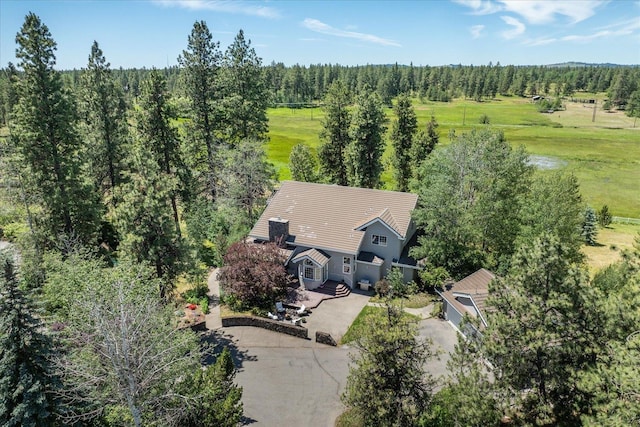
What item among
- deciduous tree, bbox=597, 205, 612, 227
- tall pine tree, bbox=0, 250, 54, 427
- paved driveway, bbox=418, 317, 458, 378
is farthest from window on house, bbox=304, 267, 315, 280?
deciduous tree, bbox=597, 205, 612, 227

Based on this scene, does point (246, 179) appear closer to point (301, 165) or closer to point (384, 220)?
point (301, 165)

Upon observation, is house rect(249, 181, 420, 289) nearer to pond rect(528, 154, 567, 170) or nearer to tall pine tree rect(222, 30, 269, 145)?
tall pine tree rect(222, 30, 269, 145)

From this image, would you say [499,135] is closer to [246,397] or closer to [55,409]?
[246,397]

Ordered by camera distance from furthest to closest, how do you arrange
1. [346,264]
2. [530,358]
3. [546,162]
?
[546,162]
[346,264]
[530,358]

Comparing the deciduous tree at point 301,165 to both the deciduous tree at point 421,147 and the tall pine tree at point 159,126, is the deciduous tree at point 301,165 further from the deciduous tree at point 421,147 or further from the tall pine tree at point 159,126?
the tall pine tree at point 159,126

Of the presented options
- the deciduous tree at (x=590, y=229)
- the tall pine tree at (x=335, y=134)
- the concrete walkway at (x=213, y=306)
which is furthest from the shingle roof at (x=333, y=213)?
the deciduous tree at (x=590, y=229)

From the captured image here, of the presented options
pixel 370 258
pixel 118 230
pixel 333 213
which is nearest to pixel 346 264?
pixel 370 258

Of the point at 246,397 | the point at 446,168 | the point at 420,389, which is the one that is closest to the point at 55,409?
the point at 246,397
